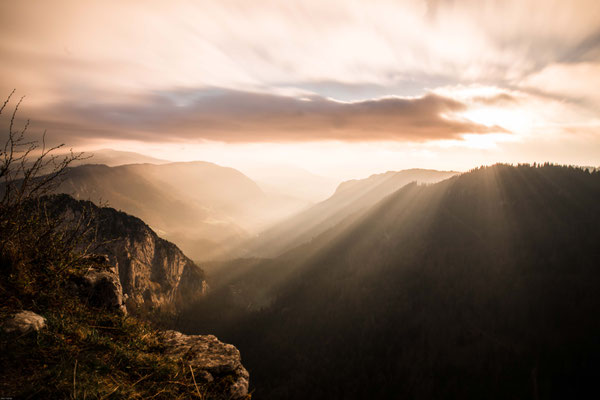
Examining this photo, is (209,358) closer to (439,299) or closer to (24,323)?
(24,323)

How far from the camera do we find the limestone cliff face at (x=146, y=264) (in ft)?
290

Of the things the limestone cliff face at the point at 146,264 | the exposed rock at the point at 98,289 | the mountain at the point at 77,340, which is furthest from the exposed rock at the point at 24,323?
the limestone cliff face at the point at 146,264

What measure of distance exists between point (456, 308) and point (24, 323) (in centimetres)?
10407

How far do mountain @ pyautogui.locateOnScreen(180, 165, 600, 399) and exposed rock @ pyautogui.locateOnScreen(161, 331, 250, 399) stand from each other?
5571cm

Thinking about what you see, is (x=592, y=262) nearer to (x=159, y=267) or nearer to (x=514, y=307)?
(x=514, y=307)

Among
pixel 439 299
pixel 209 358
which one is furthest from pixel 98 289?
pixel 439 299

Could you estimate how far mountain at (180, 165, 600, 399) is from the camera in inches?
2506

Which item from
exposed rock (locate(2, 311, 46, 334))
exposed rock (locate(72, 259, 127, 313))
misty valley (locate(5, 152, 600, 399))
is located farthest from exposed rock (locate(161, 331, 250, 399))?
misty valley (locate(5, 152, 600, 399))

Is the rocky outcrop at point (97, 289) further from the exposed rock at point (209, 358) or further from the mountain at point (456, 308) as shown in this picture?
the mountain at point (456, 308)

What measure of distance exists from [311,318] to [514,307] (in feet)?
246

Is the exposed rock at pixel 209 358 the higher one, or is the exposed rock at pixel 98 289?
the exposed rock at pixel 98 289

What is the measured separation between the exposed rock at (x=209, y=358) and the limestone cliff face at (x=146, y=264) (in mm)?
93232

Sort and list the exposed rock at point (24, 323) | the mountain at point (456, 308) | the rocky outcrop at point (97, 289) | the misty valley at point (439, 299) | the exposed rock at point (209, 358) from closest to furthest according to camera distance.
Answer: the exposed rock at point (24, 323)
the exposed rock at point (209, 358)
the rocky outcrop at point (97, 289)
the mountain at point (456, 308)
the misty valley at point (439, 299)

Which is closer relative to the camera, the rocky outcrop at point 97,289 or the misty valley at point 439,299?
the rocky outcrop at point 97,289
